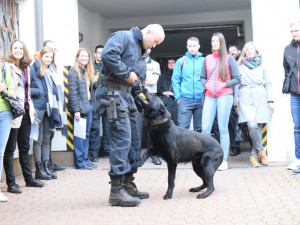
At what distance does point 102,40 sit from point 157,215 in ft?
28.9

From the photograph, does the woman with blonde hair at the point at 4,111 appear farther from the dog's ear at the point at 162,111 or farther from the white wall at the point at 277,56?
the white wall at the point at 277,56

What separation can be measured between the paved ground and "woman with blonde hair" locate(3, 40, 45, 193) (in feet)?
0.63

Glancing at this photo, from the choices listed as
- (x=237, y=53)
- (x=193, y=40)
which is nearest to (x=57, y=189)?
(x=193, y=40)

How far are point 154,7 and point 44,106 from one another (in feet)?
20.4

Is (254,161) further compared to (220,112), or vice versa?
(254,161)

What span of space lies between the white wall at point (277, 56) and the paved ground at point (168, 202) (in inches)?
34.9

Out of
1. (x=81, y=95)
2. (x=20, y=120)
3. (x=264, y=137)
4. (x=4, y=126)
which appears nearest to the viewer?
(x=4, y=126)

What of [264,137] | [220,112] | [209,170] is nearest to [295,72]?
[220,112]

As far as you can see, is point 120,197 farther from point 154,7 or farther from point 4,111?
point 154,7

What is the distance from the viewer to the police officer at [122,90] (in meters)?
4.45

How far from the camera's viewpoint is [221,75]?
6.92 metres

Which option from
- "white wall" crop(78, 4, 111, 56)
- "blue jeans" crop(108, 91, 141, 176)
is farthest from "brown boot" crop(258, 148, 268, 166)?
"white wall" crop(78, 4, 111, 56)

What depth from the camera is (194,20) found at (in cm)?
1257

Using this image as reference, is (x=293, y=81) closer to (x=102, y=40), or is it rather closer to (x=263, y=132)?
(x=263, y=132)
